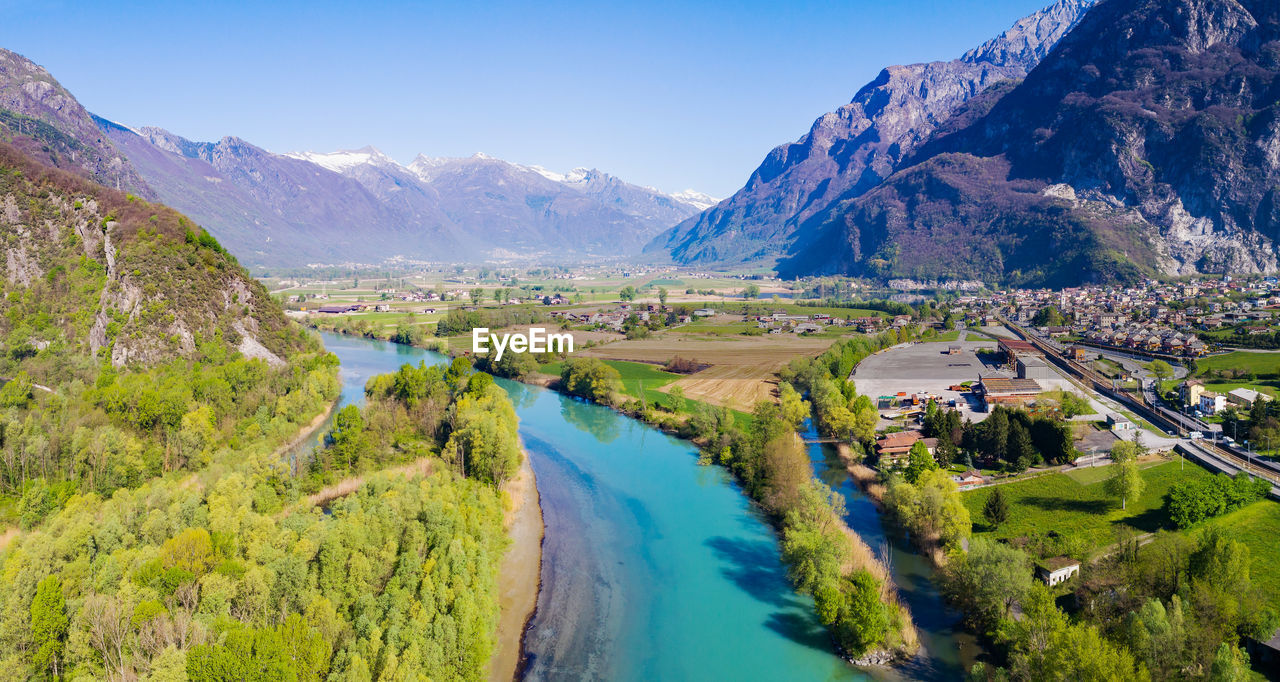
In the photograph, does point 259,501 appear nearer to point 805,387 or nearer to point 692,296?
point 805,387

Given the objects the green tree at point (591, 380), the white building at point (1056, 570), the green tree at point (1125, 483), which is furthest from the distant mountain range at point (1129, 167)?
the white building at point (1056, 570)

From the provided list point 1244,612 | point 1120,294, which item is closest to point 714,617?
point 1244,612

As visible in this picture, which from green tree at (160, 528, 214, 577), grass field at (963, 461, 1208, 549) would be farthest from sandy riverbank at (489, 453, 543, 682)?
grass field at (963, 461, 1208, 549)

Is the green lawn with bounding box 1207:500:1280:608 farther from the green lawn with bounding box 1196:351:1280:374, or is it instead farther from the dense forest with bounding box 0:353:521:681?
the green lawn with bounding box 1196:351:1280:374

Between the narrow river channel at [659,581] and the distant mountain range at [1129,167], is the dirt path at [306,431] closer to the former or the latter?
the narrow river channel at [659,581]

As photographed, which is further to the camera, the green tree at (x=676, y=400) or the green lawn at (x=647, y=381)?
the green lawn at (x=647, y=381)

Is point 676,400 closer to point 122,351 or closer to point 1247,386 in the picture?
point 122,351
